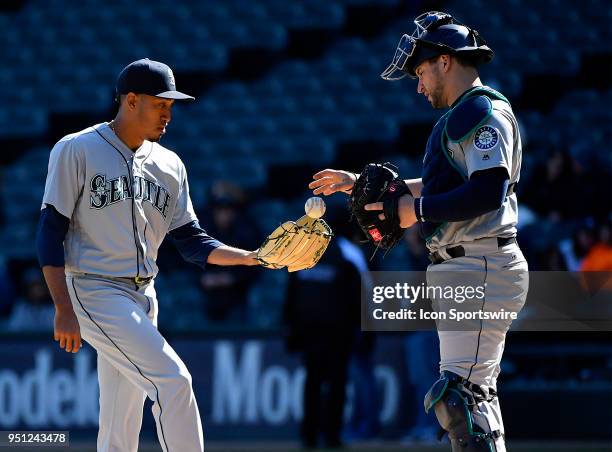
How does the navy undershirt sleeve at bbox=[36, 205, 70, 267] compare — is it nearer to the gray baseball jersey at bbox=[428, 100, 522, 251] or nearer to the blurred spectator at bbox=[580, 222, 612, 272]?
the gray baseball jersey at bbox=[428, 100, 522, 251]

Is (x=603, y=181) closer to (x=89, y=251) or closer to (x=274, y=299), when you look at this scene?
(x=274, y=299)

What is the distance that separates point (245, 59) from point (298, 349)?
642 cm

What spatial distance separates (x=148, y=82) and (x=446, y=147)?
132 cm

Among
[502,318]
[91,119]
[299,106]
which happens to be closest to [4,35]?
[91,119]

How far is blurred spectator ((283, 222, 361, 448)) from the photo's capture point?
28.3 feet

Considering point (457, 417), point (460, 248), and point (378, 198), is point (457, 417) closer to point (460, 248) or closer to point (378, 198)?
Result: point (460, 248)

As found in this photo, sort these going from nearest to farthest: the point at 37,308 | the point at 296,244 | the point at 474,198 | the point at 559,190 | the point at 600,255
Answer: the point at 474,198, the point at 296,244, the point at 600,255, the point at 559,190, the point at 37,308

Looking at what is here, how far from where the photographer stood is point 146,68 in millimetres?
4953

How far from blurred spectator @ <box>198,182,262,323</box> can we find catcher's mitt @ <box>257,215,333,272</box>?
4941mm

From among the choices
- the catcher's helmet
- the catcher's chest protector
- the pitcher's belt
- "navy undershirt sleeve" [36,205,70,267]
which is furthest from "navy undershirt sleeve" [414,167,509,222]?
"navy undershirt sleeve" [36,205,70,267]

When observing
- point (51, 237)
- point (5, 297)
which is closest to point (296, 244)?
point (51, 237)

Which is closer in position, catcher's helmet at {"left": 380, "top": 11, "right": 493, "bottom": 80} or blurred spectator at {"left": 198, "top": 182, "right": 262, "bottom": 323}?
catcher's helmet at {"left": 380, "top": 11, "right": 493, "bottom": 80}

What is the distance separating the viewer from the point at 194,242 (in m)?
5.29

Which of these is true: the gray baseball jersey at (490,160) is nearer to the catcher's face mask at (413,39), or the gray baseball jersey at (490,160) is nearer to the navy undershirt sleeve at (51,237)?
the catcher's face mask at (413,39)
